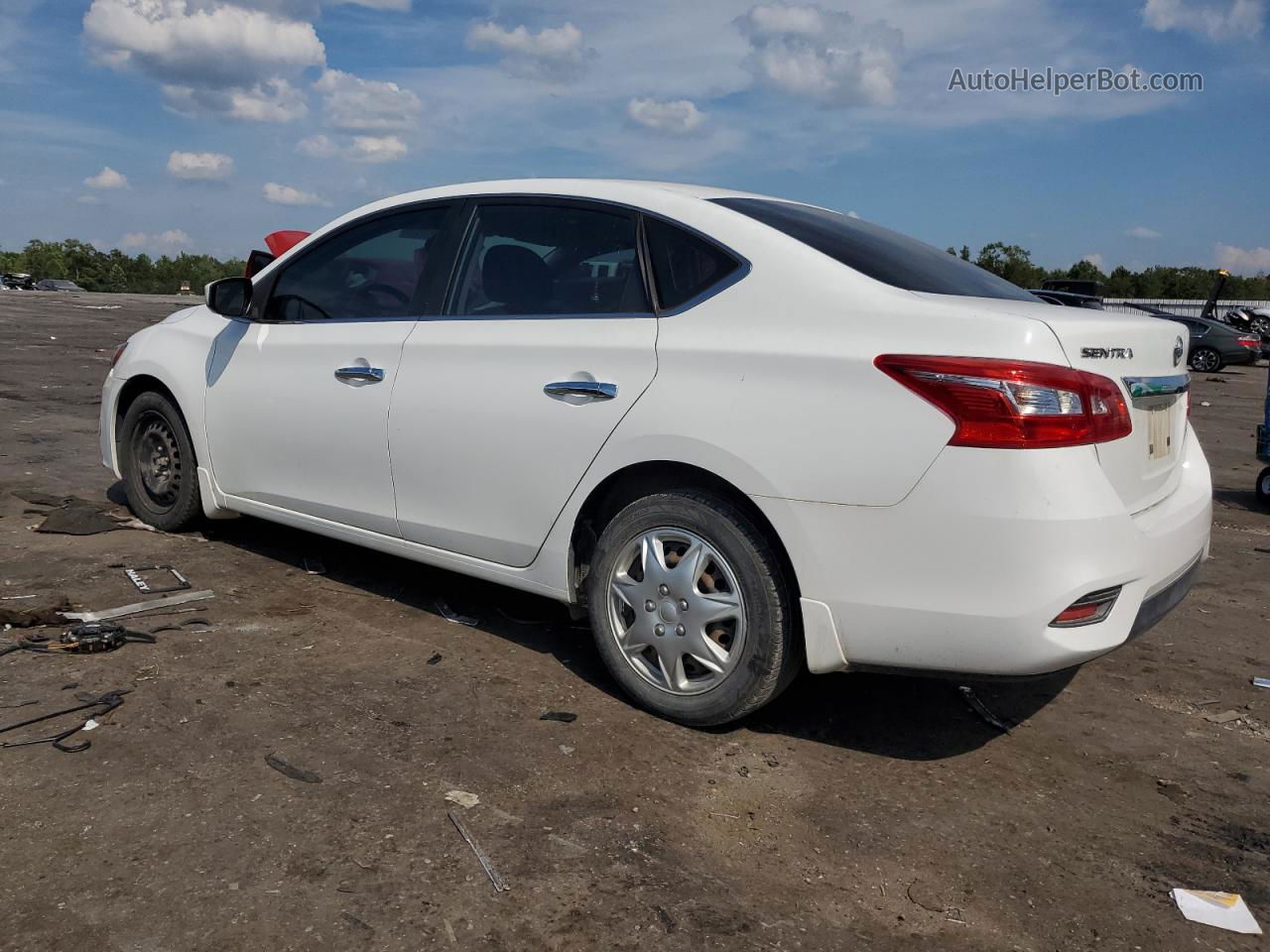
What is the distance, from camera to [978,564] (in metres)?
2.87

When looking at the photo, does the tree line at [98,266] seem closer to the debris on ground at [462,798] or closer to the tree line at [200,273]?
the tree line at [200,273]

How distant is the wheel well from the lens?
325cm

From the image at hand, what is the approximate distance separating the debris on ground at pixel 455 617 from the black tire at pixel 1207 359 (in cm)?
2619

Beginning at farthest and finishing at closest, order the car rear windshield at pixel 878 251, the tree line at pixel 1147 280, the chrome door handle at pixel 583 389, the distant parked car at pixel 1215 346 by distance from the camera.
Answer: the tree line at pixel 1147 280, the distant parked car at pixel 1215 346, the chrome door handle at pixel 583 389, the car rear windshield at pixel 878 251

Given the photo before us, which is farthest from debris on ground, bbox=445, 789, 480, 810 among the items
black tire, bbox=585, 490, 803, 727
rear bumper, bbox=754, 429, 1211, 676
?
rear bumper, bbox=754, 429, 1211, 676

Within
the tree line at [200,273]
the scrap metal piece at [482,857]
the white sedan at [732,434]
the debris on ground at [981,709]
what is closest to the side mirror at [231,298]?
the white sedan at [732,434]

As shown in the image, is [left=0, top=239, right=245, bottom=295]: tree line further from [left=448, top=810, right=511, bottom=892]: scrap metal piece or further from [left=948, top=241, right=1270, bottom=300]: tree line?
[left=448, top=810, right=511, bottom=892]: scrap metal piece

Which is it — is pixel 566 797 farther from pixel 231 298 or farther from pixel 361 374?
pixel 231 298

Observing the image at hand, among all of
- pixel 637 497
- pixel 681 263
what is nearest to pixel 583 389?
pixel 637 497

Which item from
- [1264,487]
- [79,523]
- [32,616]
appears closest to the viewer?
[32,616]

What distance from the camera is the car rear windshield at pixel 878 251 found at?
3.38 metres

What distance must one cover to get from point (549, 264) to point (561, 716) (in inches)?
63.2

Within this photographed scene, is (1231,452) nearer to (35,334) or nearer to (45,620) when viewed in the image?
(45,620)

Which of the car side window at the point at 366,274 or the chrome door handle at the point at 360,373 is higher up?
the car side window at the point at 366,274
